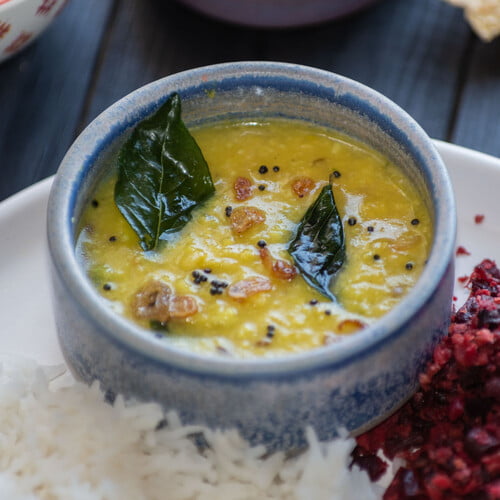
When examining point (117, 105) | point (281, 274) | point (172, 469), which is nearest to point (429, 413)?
point (281, 274)

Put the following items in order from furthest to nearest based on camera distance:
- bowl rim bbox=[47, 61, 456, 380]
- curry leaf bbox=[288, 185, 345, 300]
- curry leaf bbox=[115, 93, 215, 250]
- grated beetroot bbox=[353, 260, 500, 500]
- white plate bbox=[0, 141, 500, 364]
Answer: white plate bbox=[0, 141, 500, 364] → curry leaf bbox=[115, 93, 215, 250] → curry leaf bbox=[288, 185, 345, 300] → grated beetroot bbox=[353, 260, 500, 500] → bowl rim bbox=[47, 61, 456, 380]

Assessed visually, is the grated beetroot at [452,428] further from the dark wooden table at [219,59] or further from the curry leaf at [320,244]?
the dark wooden table at [219,59]

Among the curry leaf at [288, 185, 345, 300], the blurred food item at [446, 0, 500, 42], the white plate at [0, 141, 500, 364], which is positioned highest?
the blurred food item at [446, 0, 500, 42]

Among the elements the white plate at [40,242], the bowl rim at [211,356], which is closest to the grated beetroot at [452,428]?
the bowl rim at [211,356]

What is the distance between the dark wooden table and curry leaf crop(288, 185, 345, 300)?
3.73 feet

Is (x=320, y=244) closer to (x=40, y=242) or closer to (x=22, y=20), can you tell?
(x=40, y=242)

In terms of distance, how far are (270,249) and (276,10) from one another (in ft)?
4.22

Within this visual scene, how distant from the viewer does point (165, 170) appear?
193cm

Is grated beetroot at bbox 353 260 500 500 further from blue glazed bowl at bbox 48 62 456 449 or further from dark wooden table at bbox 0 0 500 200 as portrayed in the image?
dark wooden table at bbox 0 0 500 200

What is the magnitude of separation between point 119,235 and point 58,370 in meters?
0.31

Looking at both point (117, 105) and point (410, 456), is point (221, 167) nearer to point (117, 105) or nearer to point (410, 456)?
point (117, 105)

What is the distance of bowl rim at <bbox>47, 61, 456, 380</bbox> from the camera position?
1.50 m

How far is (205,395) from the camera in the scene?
1549mm

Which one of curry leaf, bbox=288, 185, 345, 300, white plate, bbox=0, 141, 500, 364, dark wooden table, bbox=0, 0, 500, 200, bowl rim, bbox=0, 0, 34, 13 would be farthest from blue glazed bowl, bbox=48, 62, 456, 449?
dark wooden table, bbox=0, 0, 500, 200
